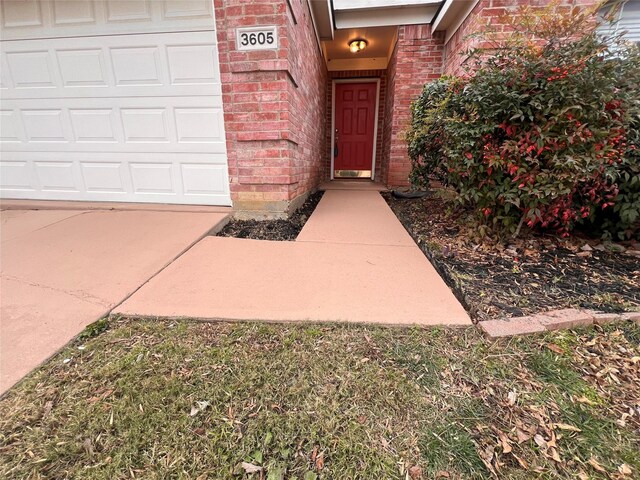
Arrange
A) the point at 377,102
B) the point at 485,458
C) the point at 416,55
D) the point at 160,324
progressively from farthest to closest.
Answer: the point at 377,102
the point at 416,55
the point at 160,324
the point at 485,458

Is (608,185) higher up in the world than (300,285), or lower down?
higher up

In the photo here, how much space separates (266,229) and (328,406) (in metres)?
1.91

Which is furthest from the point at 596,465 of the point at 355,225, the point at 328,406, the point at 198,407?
the point at 355,225

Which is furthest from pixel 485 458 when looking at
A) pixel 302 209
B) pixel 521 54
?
pixel 302 209

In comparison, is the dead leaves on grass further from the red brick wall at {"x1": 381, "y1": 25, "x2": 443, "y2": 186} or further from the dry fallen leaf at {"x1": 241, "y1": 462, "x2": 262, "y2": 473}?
the red brick wall at {"x1": 381, "y1": 25, "x2": 443, "y2": 186}

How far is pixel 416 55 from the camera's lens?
4.57 meters

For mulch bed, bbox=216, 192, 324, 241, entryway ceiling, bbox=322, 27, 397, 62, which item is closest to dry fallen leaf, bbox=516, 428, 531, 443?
mulch bed, bbox=216, 192, 324, 241

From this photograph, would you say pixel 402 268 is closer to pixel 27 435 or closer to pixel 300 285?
pixel 300 285

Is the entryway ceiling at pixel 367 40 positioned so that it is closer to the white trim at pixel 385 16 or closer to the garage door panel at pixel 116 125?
the white trim at pixel 385 16

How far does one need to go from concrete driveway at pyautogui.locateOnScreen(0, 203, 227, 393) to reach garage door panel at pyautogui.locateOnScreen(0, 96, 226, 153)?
0.70m

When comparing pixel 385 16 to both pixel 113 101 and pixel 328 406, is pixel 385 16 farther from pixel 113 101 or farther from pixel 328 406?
pixel 328 406

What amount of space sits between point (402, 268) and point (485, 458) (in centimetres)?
113

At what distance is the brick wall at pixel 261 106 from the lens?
2467 mm

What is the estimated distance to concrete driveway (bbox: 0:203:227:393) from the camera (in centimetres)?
119
